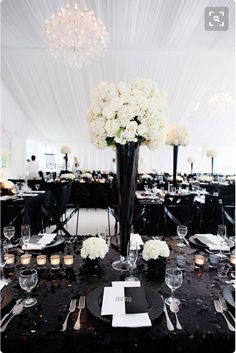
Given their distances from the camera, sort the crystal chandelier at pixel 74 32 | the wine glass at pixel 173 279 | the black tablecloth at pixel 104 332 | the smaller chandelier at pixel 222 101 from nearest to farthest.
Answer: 1. the black tablecloth at pixel 104 332
2. the wine glass at pixel 173 279
3. the crystal chandelier at pixel 74 32
4. the smaller chandelier at pixel 222 101

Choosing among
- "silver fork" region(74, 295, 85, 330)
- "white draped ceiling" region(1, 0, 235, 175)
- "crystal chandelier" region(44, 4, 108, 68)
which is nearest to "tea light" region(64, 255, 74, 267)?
"silver fork" region(74, 295, 85, 330)

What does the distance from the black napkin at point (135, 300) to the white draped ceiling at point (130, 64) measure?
386 cm

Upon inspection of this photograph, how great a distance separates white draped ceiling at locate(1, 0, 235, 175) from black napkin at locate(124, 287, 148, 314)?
3856 millimetres

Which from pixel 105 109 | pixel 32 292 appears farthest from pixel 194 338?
pixel 105 109

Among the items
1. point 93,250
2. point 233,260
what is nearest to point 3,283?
point 93,250

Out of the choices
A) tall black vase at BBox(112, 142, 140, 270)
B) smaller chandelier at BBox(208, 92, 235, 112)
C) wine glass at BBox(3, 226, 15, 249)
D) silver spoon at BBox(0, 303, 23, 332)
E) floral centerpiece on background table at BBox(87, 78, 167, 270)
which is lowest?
silver spoon at BBox(0, 303, 23, 332)

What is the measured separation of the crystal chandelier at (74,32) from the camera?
3.64 metres

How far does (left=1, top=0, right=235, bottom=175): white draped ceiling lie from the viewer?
4477mm

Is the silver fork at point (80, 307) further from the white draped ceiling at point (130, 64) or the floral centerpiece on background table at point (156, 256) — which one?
the white draped ceiling at point (130, 64)

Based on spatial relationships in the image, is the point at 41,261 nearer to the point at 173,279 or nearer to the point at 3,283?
→ the point at 3,283

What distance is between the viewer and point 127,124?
3.98 ft

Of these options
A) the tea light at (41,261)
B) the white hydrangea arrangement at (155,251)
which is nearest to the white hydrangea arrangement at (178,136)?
the white hydrangea arrangement at (155,251)

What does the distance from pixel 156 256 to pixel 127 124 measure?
673mm

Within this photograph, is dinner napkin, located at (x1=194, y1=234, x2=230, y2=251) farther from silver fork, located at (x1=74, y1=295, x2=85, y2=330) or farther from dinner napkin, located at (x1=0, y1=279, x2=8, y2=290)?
dinner napkin, located at (x1=0, y1=279, x2=8, y2=290)
